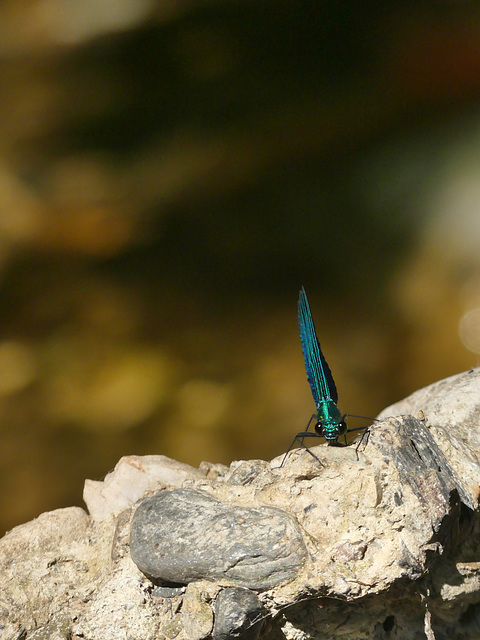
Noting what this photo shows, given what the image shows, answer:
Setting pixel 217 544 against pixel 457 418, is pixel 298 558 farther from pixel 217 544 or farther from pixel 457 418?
pixel 457 418

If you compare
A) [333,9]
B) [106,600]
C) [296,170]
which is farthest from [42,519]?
[333,9]

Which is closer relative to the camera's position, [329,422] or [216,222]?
[329,422]

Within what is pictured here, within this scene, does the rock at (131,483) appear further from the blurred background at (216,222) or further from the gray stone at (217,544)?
the blurred background at (216,222)

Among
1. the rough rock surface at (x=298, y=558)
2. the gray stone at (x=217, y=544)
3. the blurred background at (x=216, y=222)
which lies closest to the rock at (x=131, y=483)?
the rough rock surface at (x=298, y=558)

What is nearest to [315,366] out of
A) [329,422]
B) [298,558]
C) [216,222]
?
[329,422]

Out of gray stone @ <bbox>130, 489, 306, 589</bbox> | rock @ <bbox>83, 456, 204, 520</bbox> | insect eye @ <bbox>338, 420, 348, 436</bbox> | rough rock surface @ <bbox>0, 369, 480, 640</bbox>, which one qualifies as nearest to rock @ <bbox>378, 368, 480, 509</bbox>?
rough rock surface @ <bbox>0, 369, 480, 640</bbox>

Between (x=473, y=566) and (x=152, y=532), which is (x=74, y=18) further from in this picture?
(x=473, y=566)
